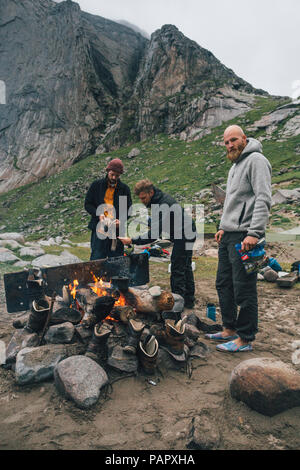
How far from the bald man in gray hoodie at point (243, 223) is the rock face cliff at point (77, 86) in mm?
31324

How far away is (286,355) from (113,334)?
209 cm

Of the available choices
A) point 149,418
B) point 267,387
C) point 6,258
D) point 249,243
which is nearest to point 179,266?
point 249,243

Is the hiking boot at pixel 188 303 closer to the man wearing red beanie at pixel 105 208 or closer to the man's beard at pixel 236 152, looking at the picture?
the man wearing red beanie at pixel 105 208

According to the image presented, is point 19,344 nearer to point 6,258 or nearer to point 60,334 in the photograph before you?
point 60,334

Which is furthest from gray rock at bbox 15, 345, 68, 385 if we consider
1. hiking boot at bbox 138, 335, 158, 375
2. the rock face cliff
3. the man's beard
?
the rock face cliff

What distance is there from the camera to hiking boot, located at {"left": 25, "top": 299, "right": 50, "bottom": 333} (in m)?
3.22

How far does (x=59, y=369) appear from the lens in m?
2.64

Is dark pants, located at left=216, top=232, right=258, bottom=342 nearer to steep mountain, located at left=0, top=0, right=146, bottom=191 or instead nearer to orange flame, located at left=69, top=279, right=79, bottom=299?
orange flame, located at left=69, top=279, right=79, bottom=299

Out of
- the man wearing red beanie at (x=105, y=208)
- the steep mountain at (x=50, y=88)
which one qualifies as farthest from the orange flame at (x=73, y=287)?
the steep mountain at (x=50, y=88)

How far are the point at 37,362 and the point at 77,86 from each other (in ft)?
155

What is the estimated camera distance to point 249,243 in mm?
3057
